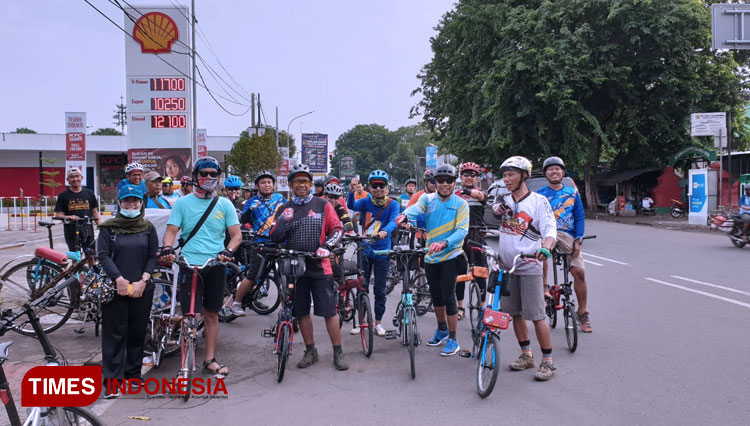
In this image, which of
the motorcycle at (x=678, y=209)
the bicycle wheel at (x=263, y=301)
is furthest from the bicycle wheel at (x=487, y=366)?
the motorcycle at (x=678, y=209)

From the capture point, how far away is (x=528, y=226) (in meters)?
5.08

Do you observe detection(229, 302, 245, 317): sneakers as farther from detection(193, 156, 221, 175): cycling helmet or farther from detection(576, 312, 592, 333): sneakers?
detection(576, 312, 592, 333): sneakers

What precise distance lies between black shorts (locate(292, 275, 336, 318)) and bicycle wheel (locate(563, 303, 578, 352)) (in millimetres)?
2373

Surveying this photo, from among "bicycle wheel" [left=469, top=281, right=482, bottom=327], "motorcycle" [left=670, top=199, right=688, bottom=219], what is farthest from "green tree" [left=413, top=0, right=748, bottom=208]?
"bicycle wheel" [left=469, top=281, right=482, bottom=327]

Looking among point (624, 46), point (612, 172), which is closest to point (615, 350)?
point (624, 46)

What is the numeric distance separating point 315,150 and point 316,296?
211ft

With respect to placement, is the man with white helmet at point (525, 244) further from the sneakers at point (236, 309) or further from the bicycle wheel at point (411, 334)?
the sneakers at point (236, 309)

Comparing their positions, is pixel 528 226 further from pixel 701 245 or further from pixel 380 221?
pixel 701 245

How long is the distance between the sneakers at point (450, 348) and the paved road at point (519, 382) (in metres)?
0.11

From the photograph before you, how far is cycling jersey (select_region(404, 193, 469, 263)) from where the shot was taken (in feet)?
19.0

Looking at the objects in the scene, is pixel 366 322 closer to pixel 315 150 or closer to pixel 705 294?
pixel 705 294

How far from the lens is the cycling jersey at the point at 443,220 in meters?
5.78

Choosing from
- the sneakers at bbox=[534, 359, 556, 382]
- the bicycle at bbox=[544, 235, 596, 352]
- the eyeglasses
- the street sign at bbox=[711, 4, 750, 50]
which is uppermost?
the street sign at bbox=[711, 4, 750, 50]

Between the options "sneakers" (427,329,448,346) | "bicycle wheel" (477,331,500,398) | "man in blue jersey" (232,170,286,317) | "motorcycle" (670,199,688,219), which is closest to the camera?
"bicycle wheel" (477,331,500,398)
